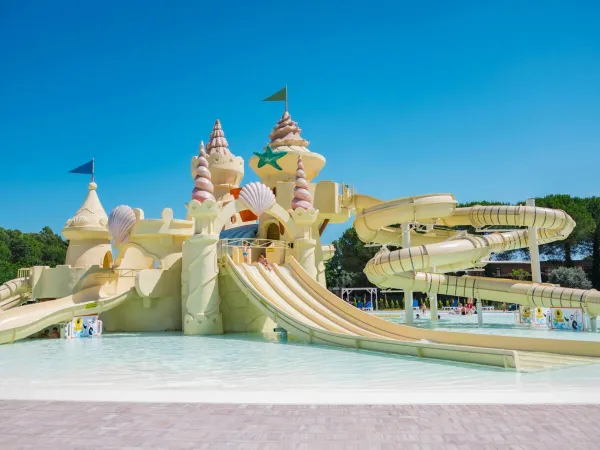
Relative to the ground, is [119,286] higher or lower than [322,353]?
higher

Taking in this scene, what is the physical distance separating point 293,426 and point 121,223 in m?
17.0

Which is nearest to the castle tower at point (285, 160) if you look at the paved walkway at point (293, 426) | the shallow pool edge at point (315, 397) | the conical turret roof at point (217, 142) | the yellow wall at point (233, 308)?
the conical turret roof at point (217, 142)

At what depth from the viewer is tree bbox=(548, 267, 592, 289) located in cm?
4281

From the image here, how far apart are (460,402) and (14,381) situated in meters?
6.88

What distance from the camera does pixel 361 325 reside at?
601 inches

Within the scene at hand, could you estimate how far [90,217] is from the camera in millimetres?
23250

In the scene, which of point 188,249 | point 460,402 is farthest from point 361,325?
point 460,402

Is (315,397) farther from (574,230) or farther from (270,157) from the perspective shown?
(574,230)

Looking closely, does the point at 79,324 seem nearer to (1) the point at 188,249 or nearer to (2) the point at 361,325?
(1) the point at 188,249

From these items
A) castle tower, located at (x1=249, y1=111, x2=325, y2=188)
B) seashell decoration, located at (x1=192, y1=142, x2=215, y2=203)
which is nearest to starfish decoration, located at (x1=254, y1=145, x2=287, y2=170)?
castle tower, located at (x1=249, y1=111, x2=325, y2=188)

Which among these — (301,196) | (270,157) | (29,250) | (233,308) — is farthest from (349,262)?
(29,250)

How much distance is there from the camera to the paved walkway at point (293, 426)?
4.63 metres

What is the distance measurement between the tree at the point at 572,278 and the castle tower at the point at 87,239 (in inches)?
1440

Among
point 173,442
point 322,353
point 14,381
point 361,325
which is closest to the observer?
point 173,442
